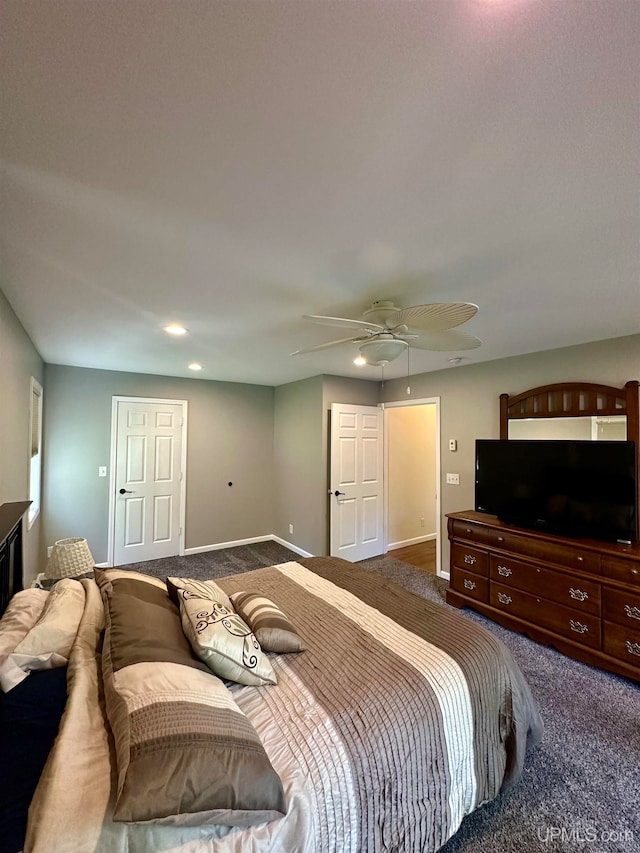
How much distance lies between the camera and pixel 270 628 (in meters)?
1.58

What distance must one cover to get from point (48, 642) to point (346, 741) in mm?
1152

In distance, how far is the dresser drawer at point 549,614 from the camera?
2574 mm

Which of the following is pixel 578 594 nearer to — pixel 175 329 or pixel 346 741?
pixel 346 741

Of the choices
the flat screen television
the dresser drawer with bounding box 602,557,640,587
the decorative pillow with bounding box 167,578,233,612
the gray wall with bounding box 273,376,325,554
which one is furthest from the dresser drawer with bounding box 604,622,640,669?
the gray wall with bounding box 273,376,325,554

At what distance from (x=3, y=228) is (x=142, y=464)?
12.0 ft

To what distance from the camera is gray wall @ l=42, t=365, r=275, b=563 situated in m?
4.20

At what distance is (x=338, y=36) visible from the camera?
0.76 metres

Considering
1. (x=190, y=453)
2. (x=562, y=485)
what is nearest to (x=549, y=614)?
(x=562, y=485)

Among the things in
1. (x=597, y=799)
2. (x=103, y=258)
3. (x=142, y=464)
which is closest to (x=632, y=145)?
(x=103, y=258)

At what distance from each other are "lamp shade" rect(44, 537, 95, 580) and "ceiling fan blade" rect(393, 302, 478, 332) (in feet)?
11.0

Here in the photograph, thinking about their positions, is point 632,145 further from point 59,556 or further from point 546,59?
point 59,556

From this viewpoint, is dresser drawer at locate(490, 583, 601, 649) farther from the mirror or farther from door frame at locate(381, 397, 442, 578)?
the mirror

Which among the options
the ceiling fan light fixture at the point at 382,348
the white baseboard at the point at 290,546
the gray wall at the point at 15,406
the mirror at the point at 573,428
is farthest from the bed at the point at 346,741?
the white baseboard at the point at 290,546

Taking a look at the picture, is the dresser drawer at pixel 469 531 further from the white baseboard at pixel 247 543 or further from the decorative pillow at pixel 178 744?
the decorative pillow at pixel 178 744
